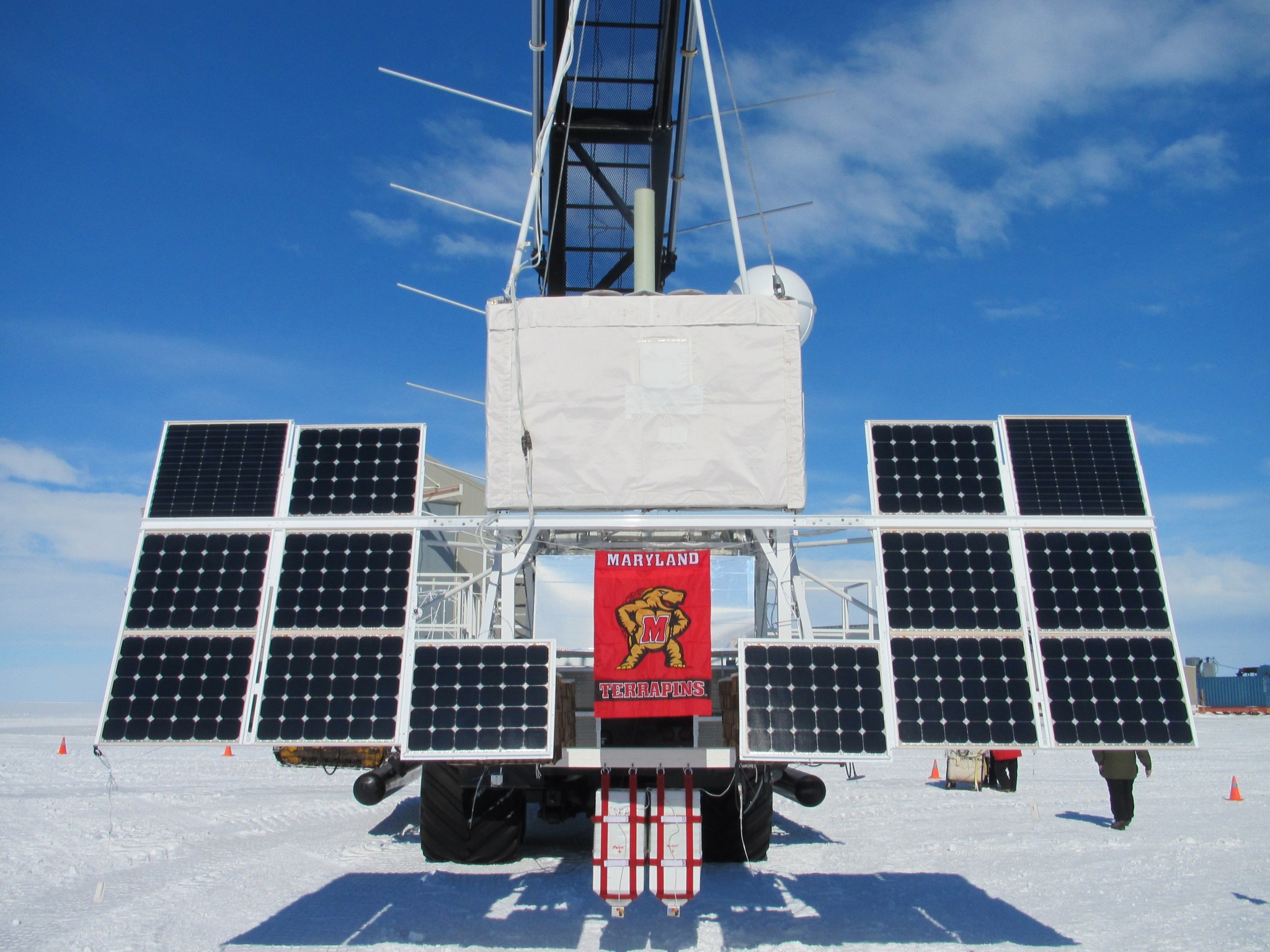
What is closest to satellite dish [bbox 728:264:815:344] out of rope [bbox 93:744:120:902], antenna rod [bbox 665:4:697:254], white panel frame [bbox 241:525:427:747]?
antenna rod [bbox 665:4:697:254]

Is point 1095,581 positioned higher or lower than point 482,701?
higher

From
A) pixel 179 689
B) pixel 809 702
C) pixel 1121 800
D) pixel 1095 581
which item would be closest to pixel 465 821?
pixel 179 689

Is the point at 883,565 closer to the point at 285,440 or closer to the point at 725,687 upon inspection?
the point at 725,687

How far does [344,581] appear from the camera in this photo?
9.23m

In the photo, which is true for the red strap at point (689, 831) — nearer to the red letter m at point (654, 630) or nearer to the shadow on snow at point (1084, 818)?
the red letter m at point (654, 630)

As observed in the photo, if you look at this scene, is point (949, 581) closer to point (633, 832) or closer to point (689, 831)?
point (689, 831)

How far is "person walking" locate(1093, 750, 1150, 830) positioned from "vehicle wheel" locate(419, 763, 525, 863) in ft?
30.6

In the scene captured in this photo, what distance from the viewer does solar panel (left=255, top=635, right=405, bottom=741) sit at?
8492mm

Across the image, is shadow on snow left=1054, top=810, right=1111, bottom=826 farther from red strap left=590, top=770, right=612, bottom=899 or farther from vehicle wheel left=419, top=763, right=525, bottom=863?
red strap left=590, top=770, right=612, bottom=899

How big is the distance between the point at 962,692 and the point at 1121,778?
7.94 m

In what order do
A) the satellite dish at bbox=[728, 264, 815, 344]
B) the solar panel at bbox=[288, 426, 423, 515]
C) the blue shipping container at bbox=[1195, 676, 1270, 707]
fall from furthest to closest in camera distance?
the blue shipping container at bbox=[1195, 676, 1270, 707] < the satellite dish at bbox=[728, 264, 815, 344] < the solar panel at bbox=[288, 426, 423, 515]

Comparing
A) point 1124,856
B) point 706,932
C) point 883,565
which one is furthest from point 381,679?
point 1124,856

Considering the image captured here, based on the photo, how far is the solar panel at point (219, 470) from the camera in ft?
31.6

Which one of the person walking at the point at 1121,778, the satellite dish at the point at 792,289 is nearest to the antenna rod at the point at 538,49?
the satellite dish at the point at 792,289
